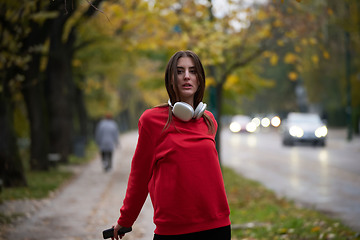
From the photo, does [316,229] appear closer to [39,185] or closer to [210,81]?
[210,81]

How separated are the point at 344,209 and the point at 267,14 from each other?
18.6 ft

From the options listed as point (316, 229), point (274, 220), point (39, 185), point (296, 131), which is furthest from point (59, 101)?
point (296, 131)

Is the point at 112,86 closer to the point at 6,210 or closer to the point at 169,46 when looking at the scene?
the point at 169,46

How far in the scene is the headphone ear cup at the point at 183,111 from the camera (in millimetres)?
3096

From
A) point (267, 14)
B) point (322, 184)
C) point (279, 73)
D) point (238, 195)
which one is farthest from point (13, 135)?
point (279, 73)

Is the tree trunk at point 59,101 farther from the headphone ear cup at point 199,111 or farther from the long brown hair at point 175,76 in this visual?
the headphone ear cup at point 199,111

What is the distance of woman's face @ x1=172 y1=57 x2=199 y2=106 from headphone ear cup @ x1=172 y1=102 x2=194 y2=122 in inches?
5.2

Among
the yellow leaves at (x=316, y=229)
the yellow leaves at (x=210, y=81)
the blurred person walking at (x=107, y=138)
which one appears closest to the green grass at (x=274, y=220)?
the yellow leaves at (x=316, y=229)

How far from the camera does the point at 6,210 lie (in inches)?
387

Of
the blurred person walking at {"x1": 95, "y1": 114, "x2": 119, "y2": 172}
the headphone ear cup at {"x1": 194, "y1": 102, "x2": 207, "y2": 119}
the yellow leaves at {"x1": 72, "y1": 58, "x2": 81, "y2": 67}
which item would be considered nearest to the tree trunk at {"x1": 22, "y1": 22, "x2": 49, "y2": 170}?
the blurred person walking at {"x1": 95, "y1": 114, "x2": 119, "y2": 172}

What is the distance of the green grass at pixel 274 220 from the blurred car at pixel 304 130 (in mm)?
18563

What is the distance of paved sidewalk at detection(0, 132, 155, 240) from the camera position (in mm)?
7895

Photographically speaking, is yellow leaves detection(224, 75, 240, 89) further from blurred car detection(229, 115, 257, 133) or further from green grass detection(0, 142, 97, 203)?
blurred car detection(229, 115, 257, 133)

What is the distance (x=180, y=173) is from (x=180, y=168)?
0.09ft
